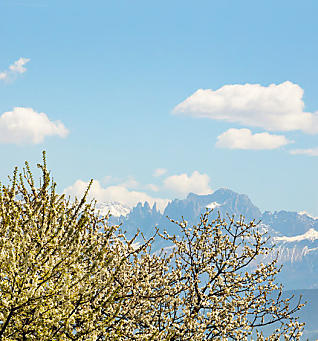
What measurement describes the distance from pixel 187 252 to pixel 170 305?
2921mm

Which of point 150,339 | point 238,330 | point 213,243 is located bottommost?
point 150,339

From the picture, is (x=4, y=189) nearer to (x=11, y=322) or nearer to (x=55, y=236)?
(x=55, y=236)

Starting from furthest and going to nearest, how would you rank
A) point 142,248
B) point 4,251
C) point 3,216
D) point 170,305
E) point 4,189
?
point 142,248, point 170,305, point 4,189, point 3,216, point 4,251

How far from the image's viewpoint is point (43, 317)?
1027cm

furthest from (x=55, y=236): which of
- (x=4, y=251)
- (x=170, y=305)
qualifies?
(x=170, y=305)

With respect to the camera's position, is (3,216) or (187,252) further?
(187,252)

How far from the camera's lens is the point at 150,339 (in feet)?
36.2

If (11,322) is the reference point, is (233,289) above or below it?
above

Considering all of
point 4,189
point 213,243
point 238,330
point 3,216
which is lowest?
point 238,330

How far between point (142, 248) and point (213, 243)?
3265 mm

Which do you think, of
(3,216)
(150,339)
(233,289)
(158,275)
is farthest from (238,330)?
(3,216)

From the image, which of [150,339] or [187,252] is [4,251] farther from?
[187,252]

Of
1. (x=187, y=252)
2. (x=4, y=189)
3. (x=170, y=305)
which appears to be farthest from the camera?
(x=187, y=252)

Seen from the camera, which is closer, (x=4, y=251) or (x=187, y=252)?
(x=4, y=251)
